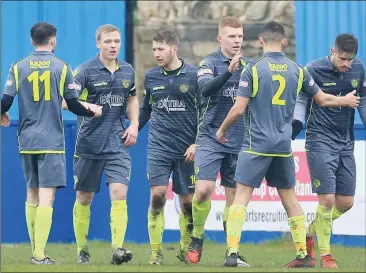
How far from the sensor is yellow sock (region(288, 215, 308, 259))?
43.2 ft

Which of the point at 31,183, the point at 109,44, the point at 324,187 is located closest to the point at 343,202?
the point at 324,187

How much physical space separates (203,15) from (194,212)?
8851 millimetres

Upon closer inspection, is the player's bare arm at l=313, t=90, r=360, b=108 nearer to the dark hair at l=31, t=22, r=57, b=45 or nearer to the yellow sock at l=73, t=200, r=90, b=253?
the dark hair at l=31, t=22, r=57, b=45

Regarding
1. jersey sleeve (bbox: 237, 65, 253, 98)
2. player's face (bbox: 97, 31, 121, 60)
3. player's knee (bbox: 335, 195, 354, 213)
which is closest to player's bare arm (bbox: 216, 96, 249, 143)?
jersey sleeve (bbox: 237, 65, 253, 98)

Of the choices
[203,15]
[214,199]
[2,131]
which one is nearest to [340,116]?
[214,199]

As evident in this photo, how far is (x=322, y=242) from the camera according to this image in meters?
13.9

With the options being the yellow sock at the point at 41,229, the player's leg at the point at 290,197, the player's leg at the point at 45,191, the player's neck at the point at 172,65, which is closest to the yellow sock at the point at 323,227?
the player's leg at the point at 290,197

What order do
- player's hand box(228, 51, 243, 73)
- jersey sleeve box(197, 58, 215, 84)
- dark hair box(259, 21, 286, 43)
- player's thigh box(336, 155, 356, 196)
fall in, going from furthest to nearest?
player's thigh box(336, 155, 356, 196), jersey sleeve box(197, 58, 215, 84), player's hand box(228, 51, 243, 73), dark hair box(259, 21, 286, 43)

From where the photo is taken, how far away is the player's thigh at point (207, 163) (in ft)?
46.1

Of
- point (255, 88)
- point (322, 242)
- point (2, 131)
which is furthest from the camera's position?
point (2, 131)

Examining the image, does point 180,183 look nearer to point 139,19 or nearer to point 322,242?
point 322,242

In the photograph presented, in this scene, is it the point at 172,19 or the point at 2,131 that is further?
the point at 172,19

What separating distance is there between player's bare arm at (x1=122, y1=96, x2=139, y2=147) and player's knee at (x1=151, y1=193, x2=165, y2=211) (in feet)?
2.29

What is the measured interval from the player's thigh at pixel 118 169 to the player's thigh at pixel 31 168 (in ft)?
2.70
